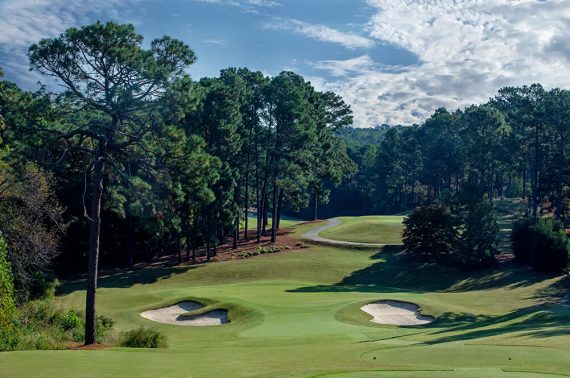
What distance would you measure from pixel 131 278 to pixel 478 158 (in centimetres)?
5352

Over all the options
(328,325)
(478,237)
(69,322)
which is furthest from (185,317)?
(478,237)

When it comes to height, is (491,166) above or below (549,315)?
above

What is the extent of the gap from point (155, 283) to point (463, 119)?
2673 inches

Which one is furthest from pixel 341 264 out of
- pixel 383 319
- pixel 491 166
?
pixel 491 166

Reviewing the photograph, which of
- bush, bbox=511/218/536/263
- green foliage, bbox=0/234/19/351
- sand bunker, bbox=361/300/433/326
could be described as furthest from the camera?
bush, bbox=511/218/536/263

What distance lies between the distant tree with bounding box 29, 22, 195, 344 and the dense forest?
0.18ft

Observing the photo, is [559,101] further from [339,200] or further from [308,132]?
[339,200]

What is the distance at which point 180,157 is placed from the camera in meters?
21.7

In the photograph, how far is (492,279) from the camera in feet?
129

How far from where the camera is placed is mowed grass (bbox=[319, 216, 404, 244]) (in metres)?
57.4

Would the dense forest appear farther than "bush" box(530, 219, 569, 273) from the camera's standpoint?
No

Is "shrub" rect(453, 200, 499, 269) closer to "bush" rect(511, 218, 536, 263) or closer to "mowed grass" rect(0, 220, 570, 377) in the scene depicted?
"mowed grass" rect(0, 220, 570, 377)

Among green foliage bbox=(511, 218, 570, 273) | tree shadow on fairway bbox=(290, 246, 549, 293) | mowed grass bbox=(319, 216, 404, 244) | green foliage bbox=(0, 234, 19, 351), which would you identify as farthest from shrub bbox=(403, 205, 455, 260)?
green foliage bbox=(0, 234, 19, 351)

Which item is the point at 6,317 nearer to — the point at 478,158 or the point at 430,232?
the point at 430,232
